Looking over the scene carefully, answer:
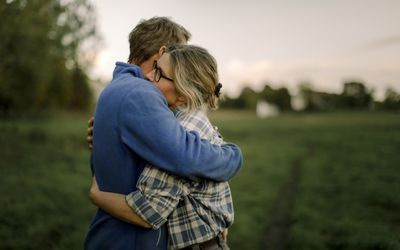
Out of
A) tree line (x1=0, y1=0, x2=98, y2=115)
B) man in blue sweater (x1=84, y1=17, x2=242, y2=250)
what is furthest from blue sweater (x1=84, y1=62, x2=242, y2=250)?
Answer: tree line (x1=0, y1=0, x2=98, y2=115)

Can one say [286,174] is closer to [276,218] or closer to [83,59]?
[276,218]

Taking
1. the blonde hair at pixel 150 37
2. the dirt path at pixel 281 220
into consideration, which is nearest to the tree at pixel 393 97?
the dirt path at pixel 281 220

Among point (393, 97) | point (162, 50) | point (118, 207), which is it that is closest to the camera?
point (118, 207)

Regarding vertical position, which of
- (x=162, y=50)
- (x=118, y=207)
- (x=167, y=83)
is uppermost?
(x=162, y=50)

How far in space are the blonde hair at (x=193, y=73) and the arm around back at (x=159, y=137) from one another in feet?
0.59

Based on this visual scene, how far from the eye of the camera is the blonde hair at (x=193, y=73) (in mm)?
2402

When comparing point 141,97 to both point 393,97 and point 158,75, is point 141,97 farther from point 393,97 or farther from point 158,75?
point 393,97

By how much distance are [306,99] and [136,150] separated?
138610mm

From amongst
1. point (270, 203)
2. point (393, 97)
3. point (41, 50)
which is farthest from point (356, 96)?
point (270, 203)

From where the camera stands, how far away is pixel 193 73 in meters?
2.41

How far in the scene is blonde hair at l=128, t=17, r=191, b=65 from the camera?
9.14 ft

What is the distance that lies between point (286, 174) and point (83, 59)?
22563 mm

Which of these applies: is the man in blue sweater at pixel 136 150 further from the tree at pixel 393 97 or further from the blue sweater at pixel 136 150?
the tree at pixel 393 97

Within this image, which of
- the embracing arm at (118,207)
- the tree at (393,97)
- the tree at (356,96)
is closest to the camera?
the embracing arm at (118,207)
